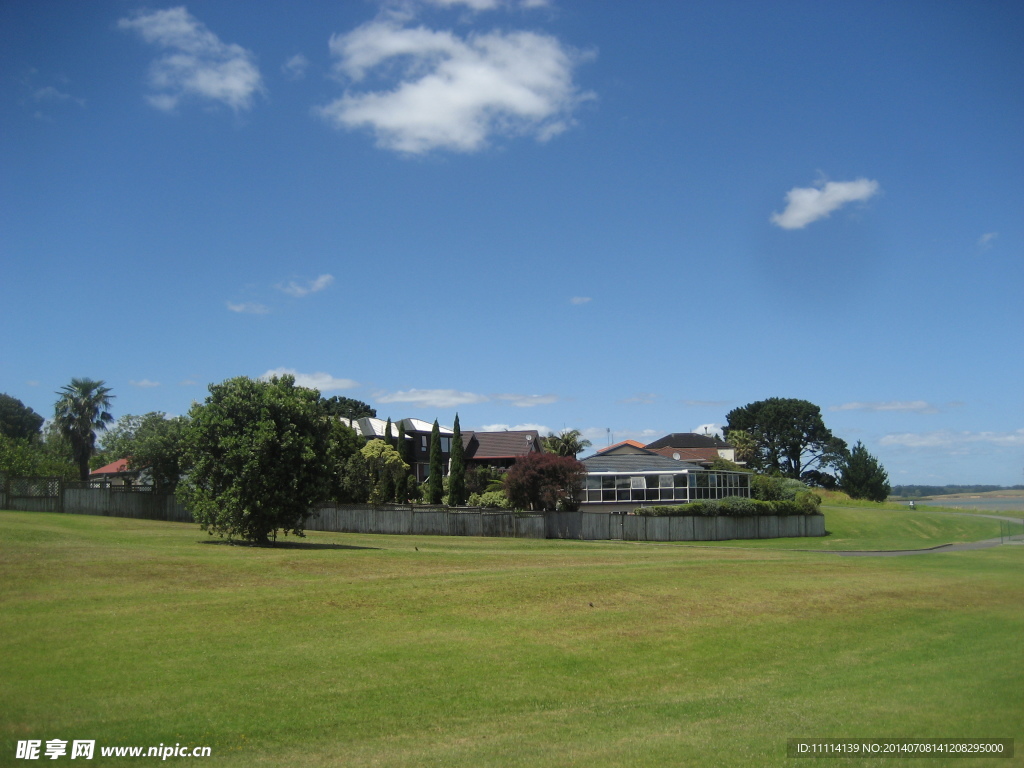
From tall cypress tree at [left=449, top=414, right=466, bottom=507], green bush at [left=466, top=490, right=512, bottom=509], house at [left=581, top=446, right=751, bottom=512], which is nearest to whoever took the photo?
green bush at [left=466, top=490, right=512, bottom=509]

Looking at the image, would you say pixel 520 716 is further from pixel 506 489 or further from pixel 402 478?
pixel 402 478

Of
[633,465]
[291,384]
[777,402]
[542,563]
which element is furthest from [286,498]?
[777,402]

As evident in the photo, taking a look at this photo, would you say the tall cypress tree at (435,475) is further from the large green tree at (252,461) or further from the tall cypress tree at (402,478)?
the large green tree at (252,461)

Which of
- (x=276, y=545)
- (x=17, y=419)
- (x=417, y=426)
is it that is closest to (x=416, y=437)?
(x=417, y=426)

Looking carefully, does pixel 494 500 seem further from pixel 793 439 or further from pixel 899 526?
pixel 793 439

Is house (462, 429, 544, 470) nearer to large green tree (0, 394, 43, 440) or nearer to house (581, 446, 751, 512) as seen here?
house (581, 446, 751, 512)

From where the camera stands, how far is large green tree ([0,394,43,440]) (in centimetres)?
12194

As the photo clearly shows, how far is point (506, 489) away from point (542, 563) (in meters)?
30.6

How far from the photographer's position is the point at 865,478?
11700cm

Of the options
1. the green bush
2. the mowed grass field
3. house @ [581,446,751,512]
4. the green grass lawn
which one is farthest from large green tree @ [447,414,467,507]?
the mowed grass field

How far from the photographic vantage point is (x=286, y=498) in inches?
1410

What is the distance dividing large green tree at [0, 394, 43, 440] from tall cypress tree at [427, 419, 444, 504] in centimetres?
7004

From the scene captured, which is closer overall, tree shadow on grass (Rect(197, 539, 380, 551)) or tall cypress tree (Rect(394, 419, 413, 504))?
tree shadow on grass (Rect(197, 539, 380, 551))

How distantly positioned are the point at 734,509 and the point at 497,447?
36545mm
